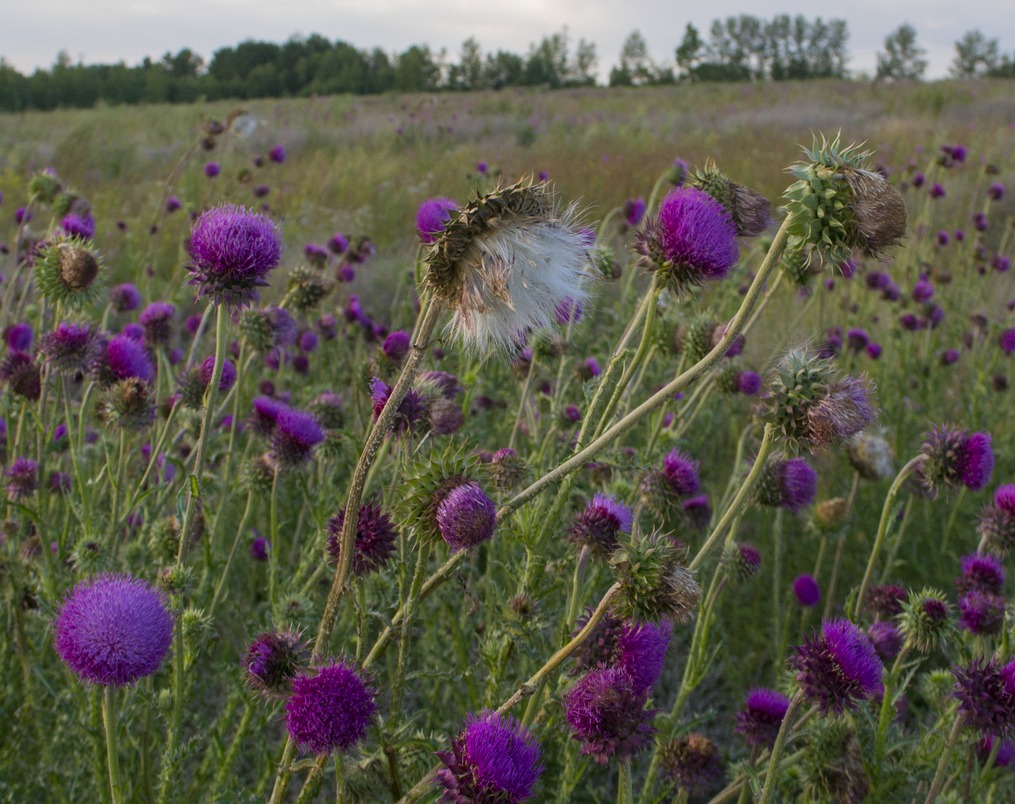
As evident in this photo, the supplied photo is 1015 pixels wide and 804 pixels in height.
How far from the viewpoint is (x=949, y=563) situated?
427 cm

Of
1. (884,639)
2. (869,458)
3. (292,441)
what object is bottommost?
(884,639)

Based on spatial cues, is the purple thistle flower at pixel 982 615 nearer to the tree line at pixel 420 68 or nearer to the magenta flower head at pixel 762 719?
the magenta flower head at pixel 762 719

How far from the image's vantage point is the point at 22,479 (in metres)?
2.56

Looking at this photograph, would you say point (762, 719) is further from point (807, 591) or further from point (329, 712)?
point (329, 712)

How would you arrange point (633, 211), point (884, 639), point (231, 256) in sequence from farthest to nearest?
point (633, 211)
point (884, 639)
point (231, 256)

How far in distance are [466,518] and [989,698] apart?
1324mm

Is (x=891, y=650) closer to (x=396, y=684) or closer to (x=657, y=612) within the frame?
(x=657, y=612)

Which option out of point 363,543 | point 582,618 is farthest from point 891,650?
point 363,543

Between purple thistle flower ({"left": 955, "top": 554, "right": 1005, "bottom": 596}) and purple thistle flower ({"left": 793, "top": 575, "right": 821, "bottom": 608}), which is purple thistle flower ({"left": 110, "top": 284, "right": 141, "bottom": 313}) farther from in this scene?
purple thistle flower ({"left": 955, "top": 554, "right": 1005, "bottom": 596})

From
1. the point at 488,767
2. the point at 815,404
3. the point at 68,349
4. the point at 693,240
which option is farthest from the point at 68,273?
the point at 815,404

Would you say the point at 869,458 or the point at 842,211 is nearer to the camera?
the point at 842,211

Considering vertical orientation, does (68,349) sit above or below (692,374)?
below

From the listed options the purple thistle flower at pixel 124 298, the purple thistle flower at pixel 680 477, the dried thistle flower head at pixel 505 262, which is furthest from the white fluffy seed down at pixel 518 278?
the purple thistle flower at pixel 124 298

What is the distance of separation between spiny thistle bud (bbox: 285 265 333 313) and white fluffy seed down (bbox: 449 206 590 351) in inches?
74.9
